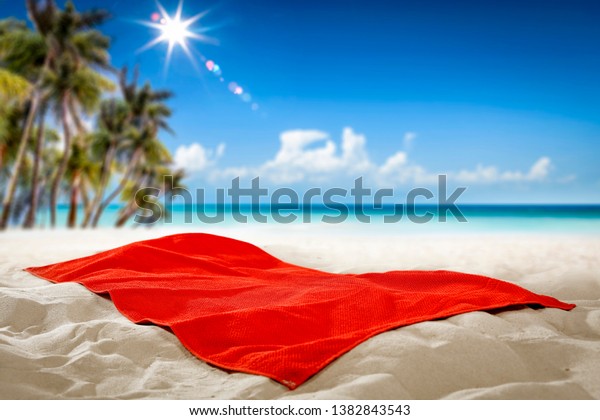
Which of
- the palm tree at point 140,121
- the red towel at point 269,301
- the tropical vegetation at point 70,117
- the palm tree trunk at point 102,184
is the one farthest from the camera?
the palm tree at point 140,121

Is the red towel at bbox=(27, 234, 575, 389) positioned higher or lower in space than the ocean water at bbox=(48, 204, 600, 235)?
lower

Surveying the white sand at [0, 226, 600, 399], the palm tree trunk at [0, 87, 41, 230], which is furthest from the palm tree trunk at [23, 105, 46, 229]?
the white sand at [0, 226, 600, 399]

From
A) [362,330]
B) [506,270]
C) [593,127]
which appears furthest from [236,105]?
[362,330]

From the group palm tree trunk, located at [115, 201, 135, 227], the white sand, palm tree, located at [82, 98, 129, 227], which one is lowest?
the white sand

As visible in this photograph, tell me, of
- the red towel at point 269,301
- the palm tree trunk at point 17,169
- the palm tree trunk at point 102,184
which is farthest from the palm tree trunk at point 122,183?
the red towel at point 269,301

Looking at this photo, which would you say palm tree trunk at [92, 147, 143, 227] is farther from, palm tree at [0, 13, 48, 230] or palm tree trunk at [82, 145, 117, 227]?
palm tree at [0, 13, 48, 230]

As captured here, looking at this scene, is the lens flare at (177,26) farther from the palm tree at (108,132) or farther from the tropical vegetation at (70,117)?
the palm tree at (108,132)

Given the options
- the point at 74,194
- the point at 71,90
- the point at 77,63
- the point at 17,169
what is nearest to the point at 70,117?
the point at 71,90
